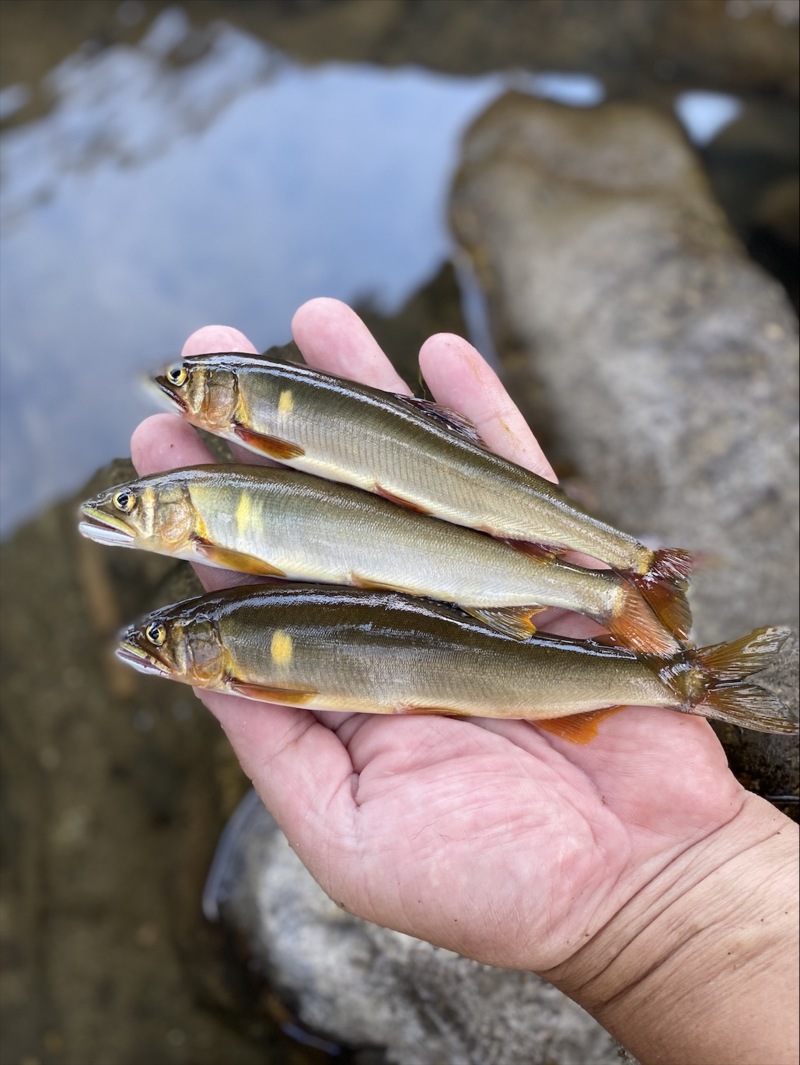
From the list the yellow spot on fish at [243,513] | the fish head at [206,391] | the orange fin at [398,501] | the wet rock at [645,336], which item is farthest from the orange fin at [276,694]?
the wet rock at [645,336]

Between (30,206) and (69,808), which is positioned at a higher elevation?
(30,206)

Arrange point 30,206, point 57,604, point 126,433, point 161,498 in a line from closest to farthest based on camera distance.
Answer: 1. point 161,498
2. point 126,433
3. point 57,604
4. point 30,206

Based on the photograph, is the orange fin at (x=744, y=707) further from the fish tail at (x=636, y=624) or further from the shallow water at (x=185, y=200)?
the shallow water at (x=185, y=200)

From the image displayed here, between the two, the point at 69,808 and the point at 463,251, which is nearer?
the point at 69,808

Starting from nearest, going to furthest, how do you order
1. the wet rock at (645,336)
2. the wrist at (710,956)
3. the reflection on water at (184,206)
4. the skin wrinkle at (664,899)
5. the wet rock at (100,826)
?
the wrist at (710,956) → the skin wrinkle at (664,899) → the wet rock at (100,826) → the wet rock at (645,336) → the reflection on water at (184,206)

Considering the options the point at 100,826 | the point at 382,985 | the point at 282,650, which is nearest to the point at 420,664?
the point at 282,650

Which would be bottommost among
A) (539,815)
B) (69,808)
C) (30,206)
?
(69,808)

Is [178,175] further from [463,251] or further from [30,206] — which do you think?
[463,251]

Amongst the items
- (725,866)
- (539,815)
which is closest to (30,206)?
(539,815)

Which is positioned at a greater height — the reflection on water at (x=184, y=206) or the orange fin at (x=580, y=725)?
the reflection on water at (x=184, y=206)
